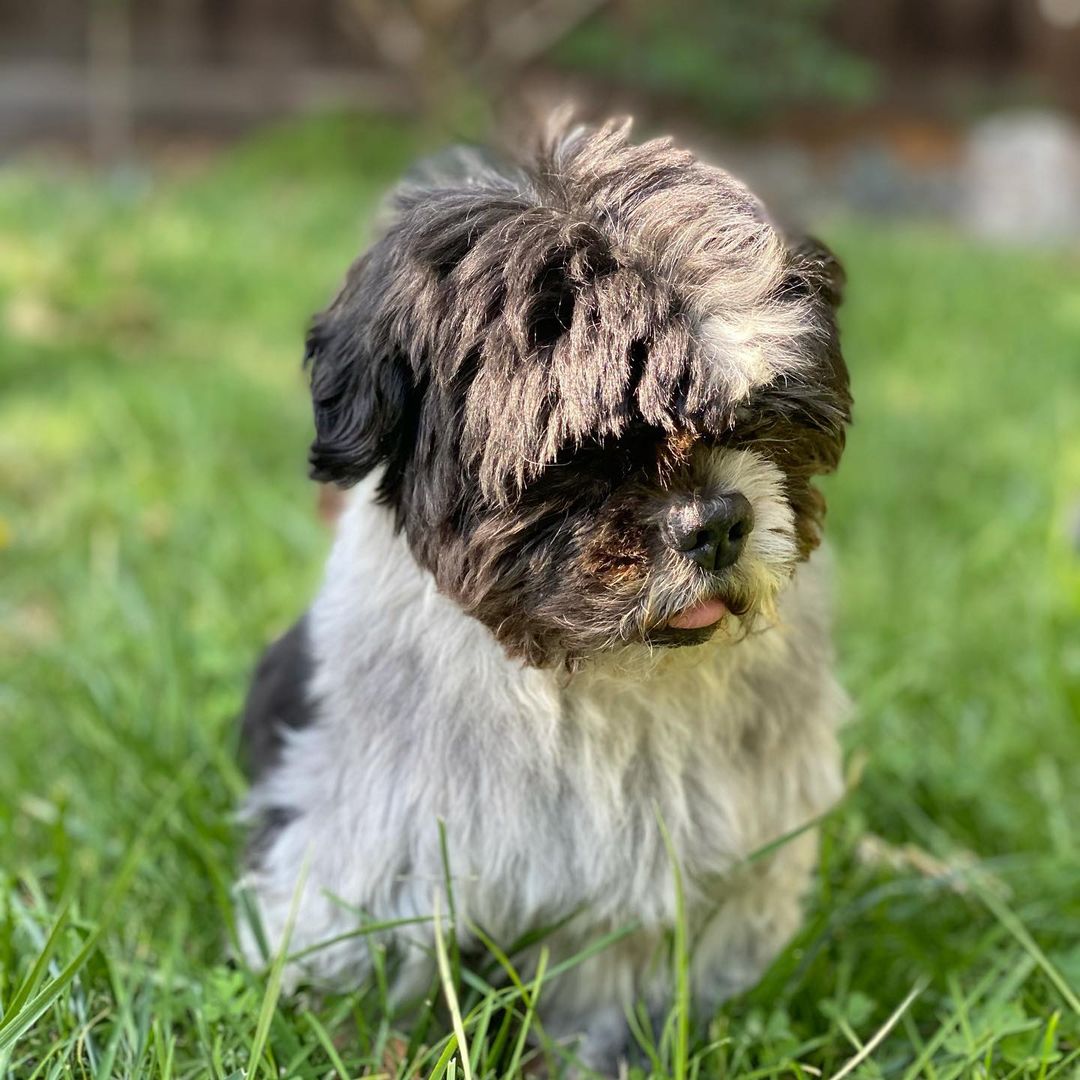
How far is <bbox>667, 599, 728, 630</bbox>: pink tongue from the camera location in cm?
169

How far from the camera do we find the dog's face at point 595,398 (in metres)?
1.59

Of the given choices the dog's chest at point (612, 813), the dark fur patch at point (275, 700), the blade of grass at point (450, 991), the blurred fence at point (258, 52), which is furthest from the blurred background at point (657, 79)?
the blade of grass at point (450, 991)

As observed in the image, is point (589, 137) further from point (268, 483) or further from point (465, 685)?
point (268, 483)

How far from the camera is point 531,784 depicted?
193 centimetres

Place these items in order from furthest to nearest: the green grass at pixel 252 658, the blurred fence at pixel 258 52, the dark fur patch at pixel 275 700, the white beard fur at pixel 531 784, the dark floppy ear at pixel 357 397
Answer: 1. the blurred fence at pixel 258 52
2. the dark fur patch at pixel 275 700
3. the green grass at pixel 252 658
4. the white beard fur at pixel 531 784
5. the dark floppy ear at pixel 357 397

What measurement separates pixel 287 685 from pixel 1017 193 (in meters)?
11.1

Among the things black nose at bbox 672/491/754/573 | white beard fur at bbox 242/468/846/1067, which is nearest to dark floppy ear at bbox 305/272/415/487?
white beard fur at bbox 242/468/846/1067

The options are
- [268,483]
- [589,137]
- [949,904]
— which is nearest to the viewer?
[589,137]

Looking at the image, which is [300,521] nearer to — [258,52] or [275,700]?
[275,700]

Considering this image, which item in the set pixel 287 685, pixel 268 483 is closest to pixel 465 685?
pixel 287 685

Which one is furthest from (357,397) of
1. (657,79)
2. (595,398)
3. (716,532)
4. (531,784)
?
(657,79)

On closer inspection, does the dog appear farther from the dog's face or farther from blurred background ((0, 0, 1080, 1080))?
blurred background ((0, 0, 1080, 1080))

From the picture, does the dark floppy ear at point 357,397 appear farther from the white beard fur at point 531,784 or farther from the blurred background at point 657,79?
the blurred background at point 657,79

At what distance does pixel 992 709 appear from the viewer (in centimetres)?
330
